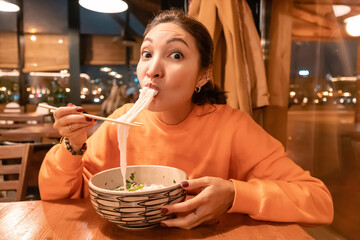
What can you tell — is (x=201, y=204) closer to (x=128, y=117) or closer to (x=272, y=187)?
(x=272, y=187)

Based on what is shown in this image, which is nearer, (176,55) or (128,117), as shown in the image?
(128,117)

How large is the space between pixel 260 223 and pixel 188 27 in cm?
79

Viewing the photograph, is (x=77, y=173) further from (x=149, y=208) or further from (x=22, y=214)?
(x=149, y=208)

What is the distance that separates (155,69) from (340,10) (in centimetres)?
180

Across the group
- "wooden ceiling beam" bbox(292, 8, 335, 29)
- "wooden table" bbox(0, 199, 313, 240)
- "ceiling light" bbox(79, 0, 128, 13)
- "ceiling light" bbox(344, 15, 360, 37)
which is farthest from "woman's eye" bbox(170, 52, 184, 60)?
"ceiling light" bbox(79, 0, 128, 13)

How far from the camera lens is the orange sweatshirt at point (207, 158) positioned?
0.91 m

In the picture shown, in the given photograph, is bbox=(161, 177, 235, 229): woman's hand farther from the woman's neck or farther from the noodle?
the woman's neck

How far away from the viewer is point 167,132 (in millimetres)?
1182

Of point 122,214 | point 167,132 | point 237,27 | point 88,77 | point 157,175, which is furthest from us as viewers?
point 88,77

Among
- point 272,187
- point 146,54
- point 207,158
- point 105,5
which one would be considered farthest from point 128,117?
point 105,5

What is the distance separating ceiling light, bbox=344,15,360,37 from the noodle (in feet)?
5.63

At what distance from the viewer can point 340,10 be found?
204 centimetres

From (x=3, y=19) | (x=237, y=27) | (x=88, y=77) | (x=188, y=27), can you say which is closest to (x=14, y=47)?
(x=3, y=19)

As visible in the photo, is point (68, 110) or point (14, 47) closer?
point (68, 110)
